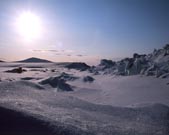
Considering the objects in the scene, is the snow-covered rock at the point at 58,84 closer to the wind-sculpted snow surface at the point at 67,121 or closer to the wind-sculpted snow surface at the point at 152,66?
the wind-sculpted snow surface at the point at 152,66

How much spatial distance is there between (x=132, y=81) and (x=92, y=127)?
1100 centimetres

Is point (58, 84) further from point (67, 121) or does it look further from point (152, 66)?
point (67, 121)

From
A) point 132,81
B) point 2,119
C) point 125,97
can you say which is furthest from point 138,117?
point 132,81

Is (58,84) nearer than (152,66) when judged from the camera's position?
Yes

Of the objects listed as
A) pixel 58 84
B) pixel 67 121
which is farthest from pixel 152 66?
pixel 67 121

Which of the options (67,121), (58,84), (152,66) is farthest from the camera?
(152,66)

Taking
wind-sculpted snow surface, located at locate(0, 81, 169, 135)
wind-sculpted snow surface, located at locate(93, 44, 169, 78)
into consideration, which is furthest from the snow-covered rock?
wind-sculpted snow surface, located at locate(0, 81, 169, 135)

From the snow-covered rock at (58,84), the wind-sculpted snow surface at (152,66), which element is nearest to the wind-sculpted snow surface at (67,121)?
the snow-covered rock at (58,84)

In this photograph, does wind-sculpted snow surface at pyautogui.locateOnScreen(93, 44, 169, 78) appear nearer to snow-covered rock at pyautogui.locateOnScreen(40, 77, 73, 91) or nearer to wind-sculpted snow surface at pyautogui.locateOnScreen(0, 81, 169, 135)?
snow-covered rock at pyautogui.locateOnScreen(40, 77, 73, 91)

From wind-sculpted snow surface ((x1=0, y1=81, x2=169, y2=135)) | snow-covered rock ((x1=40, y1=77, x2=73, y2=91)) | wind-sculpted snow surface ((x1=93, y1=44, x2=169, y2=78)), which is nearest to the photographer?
wind-sculpted snow surface ((x1=0, y1=81, x2=169, y2=135))

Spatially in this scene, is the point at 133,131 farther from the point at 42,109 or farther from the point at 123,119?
the point at 42,109

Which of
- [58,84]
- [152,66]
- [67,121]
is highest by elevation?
[152,66]

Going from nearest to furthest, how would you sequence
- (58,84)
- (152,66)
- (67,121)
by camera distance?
(67,121) → (58,84) → (152,66)

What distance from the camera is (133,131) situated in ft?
13.5
